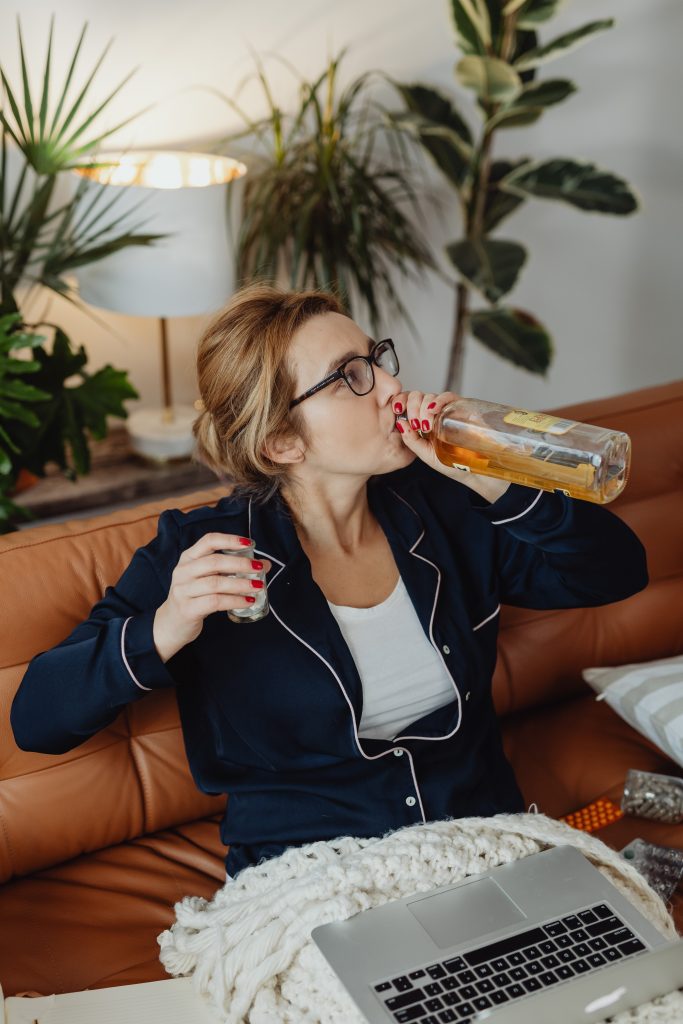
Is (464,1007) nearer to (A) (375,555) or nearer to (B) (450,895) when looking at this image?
(B) (450,895)

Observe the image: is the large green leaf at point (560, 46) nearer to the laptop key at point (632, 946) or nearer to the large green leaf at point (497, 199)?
the large green leaf at point (497, 199)

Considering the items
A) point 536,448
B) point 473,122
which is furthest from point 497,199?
point 536,448

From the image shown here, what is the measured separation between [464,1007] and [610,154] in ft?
9.07

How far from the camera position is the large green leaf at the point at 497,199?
117 inches

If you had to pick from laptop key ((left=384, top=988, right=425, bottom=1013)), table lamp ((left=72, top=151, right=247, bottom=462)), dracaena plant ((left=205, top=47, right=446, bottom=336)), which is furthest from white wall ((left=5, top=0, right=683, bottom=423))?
laptop key ((left=384, top=988, right=425, bottom=1013))

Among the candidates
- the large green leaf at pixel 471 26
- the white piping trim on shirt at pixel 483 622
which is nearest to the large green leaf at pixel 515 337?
the large green leaf at pixel 471 26

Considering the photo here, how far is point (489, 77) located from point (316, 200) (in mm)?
527

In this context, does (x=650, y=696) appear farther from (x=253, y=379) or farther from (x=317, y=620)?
(x=253, y=379)

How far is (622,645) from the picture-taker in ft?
6.56

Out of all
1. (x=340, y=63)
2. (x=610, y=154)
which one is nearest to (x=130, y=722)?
(x=340, y=63)

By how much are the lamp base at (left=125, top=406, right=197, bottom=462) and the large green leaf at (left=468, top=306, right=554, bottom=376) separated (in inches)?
32.3

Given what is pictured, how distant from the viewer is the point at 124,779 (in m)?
1.64

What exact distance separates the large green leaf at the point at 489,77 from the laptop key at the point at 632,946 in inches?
81.5

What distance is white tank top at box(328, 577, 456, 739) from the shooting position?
1547 millimetres
